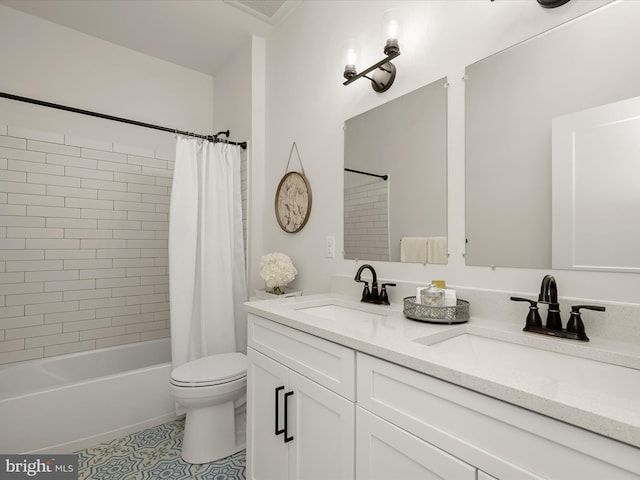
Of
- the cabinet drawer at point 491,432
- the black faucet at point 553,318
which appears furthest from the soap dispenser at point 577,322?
the cabinet drawer at point 491,432

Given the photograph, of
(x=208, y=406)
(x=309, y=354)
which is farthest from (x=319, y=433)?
(x=208, y=406)

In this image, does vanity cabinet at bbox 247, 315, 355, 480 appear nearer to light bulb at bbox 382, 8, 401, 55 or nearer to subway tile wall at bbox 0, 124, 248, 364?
light bulb at bbox 382, 8, 401, 55

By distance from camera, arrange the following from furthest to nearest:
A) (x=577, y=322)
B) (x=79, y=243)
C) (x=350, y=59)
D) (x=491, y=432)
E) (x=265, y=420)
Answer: (x=79, y=243) → (x=350, y=59) → (x=265, y=420) → (x=577, y=322) → (x=491, y=432)

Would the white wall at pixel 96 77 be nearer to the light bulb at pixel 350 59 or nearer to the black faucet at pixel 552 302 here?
the light bulb at pixel 350 59

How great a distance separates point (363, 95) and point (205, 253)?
1.52m

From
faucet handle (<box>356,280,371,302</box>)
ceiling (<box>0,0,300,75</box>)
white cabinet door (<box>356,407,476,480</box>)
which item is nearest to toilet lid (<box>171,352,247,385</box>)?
faucet handle (<box>356,280,371,302</box>)

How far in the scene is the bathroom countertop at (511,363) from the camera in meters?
0.54

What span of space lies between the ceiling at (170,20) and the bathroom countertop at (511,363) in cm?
218

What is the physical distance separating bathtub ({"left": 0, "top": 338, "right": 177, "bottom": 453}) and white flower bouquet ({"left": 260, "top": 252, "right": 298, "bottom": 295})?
0.90 metres

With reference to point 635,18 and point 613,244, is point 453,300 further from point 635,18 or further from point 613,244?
point 635,18

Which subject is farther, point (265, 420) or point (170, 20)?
point (170, 20)

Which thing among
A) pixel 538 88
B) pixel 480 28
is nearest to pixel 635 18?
pixel 538 88

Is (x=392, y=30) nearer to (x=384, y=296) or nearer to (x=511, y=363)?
(x=384, y=296)

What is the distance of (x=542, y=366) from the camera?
82 cm
